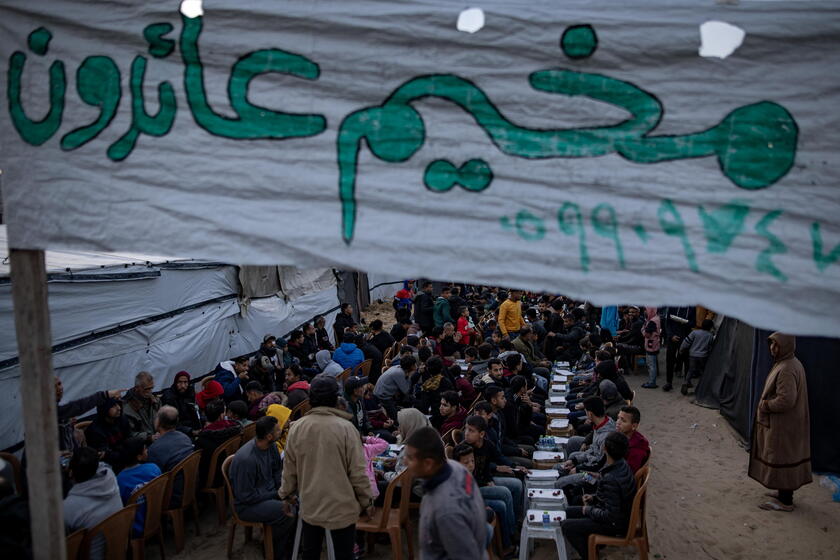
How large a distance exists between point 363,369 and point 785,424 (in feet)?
20.8

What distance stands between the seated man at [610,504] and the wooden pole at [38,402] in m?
4.05

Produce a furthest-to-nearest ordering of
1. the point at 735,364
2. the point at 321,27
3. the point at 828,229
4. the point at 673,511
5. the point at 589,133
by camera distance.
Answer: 1. the point at 735,364
2. the point at 673,511
3. the point at 321,27
4. the point at 589,133
5. the point at 828,229

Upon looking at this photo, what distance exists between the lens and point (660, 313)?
15.0 m

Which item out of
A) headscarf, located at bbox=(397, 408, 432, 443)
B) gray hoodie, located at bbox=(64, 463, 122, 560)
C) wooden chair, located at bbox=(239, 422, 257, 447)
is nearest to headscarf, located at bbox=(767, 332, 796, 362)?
headscarf, located at bbox=(397, 408, 432, 443)

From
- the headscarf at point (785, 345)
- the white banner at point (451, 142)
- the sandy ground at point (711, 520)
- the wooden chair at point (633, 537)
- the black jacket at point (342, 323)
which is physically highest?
the white banner at point (451, 142)

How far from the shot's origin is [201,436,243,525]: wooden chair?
660 cm

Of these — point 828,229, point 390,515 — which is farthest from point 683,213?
point 390,515

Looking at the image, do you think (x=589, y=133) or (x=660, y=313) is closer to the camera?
(x=589, y=133)

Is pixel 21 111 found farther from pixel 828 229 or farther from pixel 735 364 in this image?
pixel 735 364

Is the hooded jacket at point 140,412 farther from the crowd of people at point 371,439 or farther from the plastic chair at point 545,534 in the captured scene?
the plastic chair at point 545,534

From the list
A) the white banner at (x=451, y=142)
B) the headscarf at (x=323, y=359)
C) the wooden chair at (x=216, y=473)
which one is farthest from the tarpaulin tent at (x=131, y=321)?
the white banner at (x=451, y=142)

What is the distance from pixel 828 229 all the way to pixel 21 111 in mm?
3014

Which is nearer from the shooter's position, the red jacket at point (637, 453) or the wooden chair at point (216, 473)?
the red jacket at point (637, 453)

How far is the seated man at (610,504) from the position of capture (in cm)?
519
